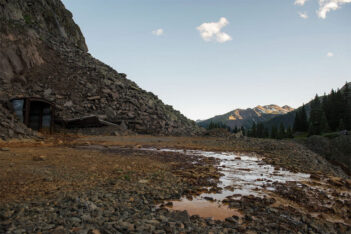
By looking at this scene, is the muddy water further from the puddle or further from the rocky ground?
the rocky ground

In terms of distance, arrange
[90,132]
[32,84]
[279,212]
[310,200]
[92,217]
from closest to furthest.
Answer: [92,217]
[279,212]
[310,200]
[90,132]
[32,84]

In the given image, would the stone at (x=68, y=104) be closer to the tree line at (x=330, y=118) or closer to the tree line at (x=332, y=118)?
the tree line at (x=330, y=118)

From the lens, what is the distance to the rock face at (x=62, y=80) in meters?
24.7

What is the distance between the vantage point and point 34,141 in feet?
48.3

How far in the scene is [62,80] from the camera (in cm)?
2772

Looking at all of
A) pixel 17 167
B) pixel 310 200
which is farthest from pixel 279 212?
pixel 17 167

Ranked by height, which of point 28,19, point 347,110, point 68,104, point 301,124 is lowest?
point 68,104

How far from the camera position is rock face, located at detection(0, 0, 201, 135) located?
24.7 metres

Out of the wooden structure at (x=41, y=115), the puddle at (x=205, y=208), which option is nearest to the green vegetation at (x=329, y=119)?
the wooden structure at (x=41, y=115)

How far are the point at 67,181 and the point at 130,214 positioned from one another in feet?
8.68

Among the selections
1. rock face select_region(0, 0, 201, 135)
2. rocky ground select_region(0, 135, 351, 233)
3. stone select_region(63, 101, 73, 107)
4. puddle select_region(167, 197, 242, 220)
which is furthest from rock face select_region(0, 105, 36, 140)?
puddle select_region(167, 197, 242, 220)

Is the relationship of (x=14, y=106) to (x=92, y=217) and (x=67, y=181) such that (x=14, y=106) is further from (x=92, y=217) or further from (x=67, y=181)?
(x=92, y=217)

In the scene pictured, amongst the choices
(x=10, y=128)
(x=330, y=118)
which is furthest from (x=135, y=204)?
(x=330, y=118)

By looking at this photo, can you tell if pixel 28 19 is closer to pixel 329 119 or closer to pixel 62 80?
pixel 62 80
